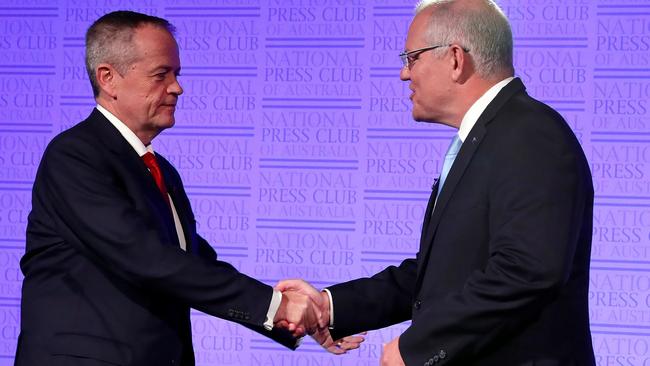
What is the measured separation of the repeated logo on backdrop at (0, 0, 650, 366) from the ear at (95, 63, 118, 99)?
3.95 feet

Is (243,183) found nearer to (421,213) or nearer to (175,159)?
(175,159)

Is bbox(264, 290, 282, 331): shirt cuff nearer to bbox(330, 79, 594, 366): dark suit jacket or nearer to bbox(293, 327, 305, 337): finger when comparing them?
bbox(293, 327, 305, 337): finger

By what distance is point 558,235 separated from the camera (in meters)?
2.21

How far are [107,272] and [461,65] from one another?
41.0 inches

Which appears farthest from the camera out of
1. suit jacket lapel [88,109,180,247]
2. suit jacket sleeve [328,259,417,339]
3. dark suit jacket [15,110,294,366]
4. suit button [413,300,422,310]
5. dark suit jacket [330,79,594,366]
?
suit jacket sleeve [328,259,417,339]

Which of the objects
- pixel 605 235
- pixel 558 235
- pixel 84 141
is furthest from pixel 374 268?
pixel 558 235

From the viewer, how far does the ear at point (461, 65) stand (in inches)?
101

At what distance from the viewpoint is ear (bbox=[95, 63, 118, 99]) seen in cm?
292

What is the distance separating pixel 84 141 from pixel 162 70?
0.36 m

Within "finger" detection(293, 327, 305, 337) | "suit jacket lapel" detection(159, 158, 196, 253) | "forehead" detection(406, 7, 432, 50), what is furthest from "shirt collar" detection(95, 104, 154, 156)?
"forehead" detection(406, 7, 432, 50)

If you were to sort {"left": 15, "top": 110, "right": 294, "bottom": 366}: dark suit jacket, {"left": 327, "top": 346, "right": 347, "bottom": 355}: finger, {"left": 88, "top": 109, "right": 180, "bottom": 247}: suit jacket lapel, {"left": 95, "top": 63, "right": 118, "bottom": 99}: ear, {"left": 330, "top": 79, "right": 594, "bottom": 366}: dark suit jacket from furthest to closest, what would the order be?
{"left": 327, "top": 346, "right": 347, "bottom": 355}: finger < {"left": 95, "top": 63, "right": 118, "bottom": 99}: ear < {"left": 88, "top": 109, "right": 180, "bottom": 247}: suit jacket lapel < {"left": 15, "top": 110, "right": 294, "bottom": 366}: dark suit jacket < {"left": 330, "top": 79, "right": 594, "bottom": 366}: dark suit jacket

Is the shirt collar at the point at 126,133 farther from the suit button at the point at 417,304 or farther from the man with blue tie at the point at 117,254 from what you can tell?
the suit button at the point at 417,304

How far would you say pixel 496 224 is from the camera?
7.49ft

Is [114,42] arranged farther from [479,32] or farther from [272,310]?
[479,32]
